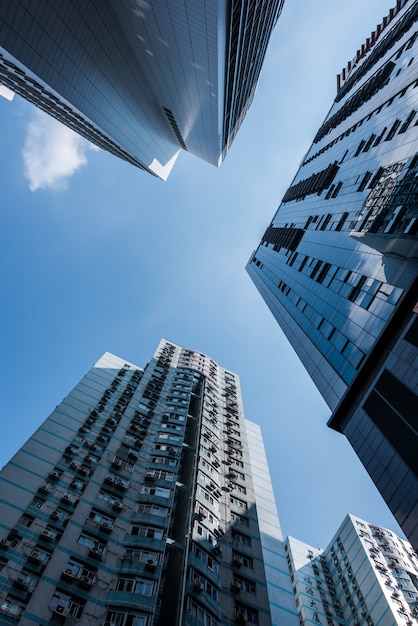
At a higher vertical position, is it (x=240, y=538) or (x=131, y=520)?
(x=240, y=538)

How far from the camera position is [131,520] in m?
30.9

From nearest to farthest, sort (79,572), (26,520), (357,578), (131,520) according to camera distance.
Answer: (79,572)
(26,520)
(131,520)
(357,578)

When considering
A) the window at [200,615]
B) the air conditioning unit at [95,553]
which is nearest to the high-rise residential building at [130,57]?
the air conditioning unit at [95,553]

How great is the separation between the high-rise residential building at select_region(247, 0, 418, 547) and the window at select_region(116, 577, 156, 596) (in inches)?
678

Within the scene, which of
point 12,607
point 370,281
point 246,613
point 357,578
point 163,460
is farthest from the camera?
point 357,578

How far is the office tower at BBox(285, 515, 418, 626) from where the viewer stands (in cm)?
5406

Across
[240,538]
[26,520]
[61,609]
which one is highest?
[240,538]

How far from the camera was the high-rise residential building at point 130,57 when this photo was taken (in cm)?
3177

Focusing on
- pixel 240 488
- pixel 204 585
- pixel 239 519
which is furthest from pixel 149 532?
pixel 240 488

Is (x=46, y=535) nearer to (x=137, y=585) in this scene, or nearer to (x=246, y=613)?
(x=137, y=585)

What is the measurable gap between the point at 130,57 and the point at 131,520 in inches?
2346

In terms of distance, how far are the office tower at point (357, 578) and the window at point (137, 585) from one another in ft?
144

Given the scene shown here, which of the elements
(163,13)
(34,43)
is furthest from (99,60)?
(34,43)

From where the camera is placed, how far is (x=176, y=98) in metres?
61.5
